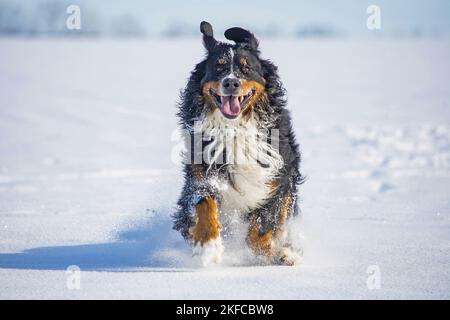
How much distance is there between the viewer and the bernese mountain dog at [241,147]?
622cm

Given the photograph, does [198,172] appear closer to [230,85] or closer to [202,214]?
[202,214]

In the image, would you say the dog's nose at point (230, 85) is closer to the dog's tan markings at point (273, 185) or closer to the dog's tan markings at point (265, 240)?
the dog's tan markings at point (273, 185)

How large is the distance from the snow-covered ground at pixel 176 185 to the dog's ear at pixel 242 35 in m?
1.74

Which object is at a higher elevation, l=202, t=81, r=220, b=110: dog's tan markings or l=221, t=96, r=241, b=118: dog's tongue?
l=202, t=81, r=220, b=110: dog's tan markings

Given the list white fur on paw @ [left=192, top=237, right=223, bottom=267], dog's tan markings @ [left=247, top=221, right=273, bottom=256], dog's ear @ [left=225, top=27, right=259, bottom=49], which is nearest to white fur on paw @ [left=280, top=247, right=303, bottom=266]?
dog's tan markings @ [left=247, top=221, right=273, bottom=256]

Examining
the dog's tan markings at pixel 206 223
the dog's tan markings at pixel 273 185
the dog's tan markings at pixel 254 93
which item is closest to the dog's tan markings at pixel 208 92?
the dog's tan markings at pixel 254 93

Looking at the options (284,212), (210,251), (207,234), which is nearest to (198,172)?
(207,234)

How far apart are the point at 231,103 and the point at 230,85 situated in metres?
0.19

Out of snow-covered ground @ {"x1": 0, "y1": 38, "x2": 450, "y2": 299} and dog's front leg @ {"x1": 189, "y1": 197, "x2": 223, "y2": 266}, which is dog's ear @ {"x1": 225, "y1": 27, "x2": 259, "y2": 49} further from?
snow-covered ground @ {"x1": 0, "y1": 38, "x2": 450, "y2": 299}

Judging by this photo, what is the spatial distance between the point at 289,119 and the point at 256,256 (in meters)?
1.23

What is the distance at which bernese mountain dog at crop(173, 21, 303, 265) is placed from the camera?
6.22m

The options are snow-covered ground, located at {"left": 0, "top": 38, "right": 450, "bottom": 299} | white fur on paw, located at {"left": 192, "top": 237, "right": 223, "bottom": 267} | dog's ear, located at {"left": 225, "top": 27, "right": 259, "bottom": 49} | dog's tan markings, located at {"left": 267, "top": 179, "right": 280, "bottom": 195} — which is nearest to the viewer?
snow-covered ground, located at {"left": 0, "top": 38, "right": 450, "bottom": 299}

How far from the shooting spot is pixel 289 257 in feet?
20.3
